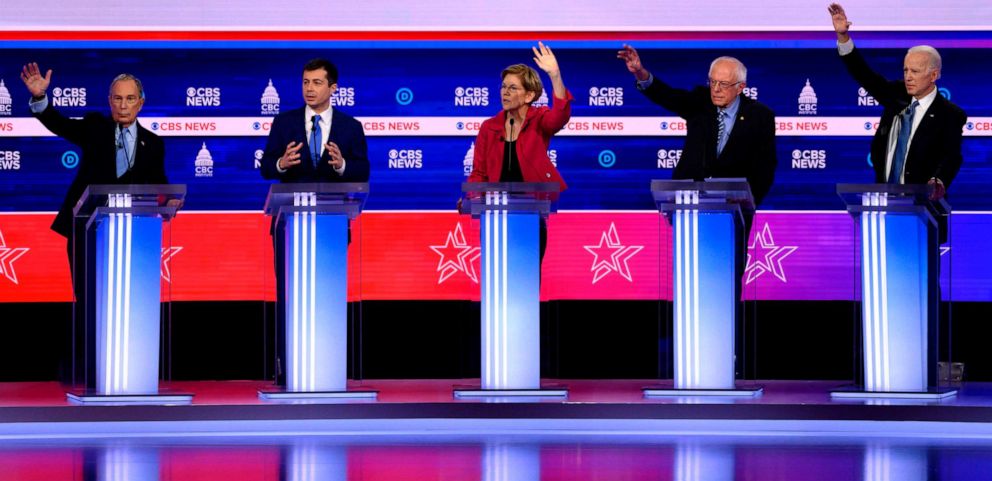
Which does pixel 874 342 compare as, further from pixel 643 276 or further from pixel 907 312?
pixel 643 276

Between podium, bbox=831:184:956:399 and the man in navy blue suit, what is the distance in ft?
6.72

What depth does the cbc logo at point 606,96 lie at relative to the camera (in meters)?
7.86

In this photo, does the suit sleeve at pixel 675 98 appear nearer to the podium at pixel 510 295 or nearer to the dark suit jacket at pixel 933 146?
the dark suit jacket at pixel 933 146

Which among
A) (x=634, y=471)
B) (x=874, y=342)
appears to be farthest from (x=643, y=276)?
(x=634, y=471)

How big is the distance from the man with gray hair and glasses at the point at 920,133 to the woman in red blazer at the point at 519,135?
4.64 feet

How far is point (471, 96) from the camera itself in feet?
25.8

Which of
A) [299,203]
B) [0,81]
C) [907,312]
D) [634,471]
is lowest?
[634,471]

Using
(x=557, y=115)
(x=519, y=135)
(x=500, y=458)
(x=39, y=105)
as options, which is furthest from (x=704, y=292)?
(x=39, y=105)

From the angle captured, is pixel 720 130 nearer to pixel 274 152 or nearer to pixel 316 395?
pixel 274 152

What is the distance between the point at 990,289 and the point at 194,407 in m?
4.19

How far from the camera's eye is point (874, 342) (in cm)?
598

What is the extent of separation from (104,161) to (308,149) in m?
1.01

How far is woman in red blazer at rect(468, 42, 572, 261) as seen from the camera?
655cm

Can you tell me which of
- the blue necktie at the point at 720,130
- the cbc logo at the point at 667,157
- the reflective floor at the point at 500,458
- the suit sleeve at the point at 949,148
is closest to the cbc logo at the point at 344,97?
the cbc logo at the point at 667,157
